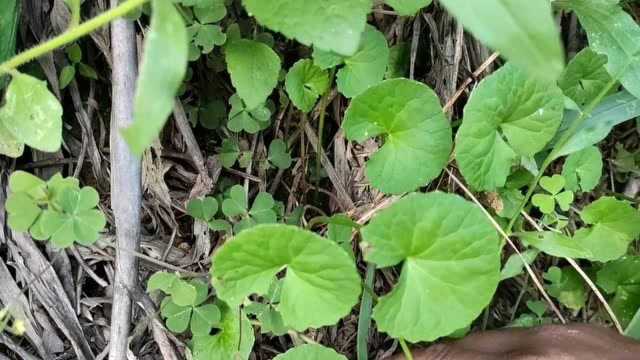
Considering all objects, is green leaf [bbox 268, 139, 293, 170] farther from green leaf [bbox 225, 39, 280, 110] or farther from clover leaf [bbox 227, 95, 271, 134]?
green leaf [bbox 225, 39, 280, 110]

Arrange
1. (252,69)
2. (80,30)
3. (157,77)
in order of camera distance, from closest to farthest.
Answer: (157,77)
(80,30)
(252,69)

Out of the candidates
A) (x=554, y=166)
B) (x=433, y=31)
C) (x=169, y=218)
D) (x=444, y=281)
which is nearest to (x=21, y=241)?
(x=169, y=218)

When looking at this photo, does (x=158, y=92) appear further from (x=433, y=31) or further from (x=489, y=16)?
(x=433, y=31)

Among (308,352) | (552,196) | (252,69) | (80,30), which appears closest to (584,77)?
(552,196)

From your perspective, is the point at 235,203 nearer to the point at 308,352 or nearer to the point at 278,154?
the point at 278,154

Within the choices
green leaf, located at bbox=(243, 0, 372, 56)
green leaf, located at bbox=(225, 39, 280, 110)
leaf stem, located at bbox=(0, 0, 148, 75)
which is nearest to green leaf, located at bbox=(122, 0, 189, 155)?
leaf stem, located at bbox=(0, 0, 148, 75)
